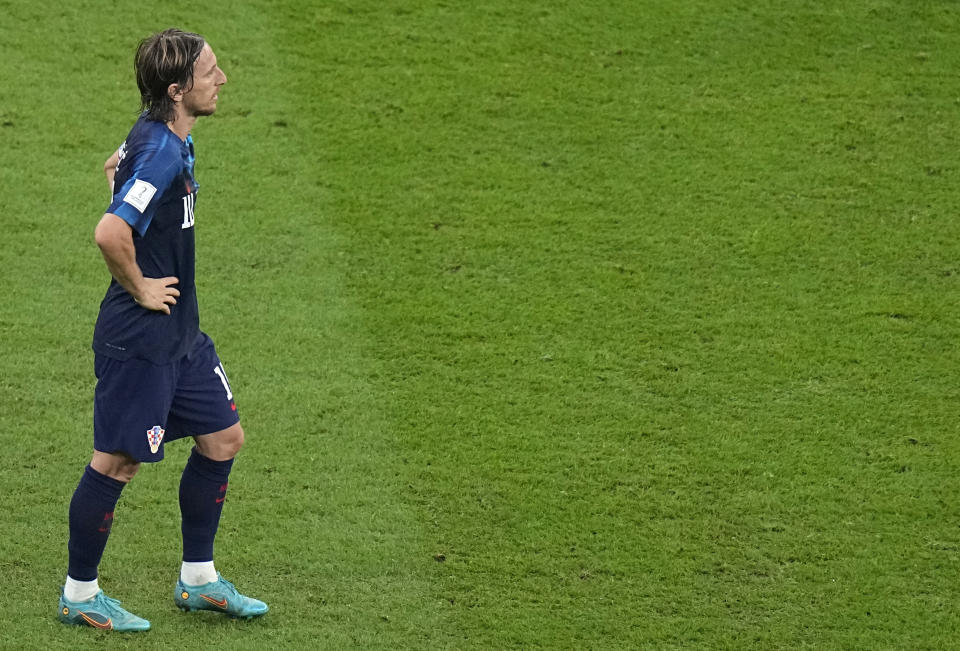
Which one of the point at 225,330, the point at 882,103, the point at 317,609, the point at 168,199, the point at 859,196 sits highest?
the point at 882,103

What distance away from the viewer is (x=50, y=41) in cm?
702

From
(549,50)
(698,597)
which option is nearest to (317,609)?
(698,597)

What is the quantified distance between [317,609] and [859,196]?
3546 millimetres

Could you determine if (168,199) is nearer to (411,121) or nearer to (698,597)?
(698,597)

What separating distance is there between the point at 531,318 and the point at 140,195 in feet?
7.52

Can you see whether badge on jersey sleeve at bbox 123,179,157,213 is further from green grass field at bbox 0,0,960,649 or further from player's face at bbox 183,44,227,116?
green grass field at bbox 0,0,960,649

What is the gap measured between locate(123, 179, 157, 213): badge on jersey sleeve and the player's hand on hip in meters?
0.22

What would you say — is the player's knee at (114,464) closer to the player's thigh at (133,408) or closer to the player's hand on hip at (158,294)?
the player's thigh at (133,408)

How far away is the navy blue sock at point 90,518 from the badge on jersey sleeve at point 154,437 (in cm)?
16

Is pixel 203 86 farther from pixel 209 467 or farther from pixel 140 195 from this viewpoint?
pixel 209 467

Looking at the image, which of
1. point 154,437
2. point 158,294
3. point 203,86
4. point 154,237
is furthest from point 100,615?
point 203,86

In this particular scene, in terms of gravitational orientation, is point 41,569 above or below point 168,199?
below

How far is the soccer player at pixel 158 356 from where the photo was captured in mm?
3477

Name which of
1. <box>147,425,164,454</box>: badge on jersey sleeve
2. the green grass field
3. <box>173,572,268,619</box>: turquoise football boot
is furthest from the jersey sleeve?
the green grass field
